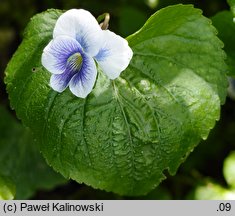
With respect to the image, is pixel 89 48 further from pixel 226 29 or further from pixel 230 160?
pixel 230 160

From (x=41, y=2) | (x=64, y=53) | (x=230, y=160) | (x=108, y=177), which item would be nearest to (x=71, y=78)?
(x=64, y=53)

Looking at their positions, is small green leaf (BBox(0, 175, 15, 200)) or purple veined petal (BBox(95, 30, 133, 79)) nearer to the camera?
purple veined petal (BBox(95, 30, 133, 79))

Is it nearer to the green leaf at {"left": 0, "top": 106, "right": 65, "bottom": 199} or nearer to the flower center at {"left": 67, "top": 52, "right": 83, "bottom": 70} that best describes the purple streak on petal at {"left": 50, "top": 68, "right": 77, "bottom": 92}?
the flower center at {"left": 67, "top": 52, "right": 83, "bottom": 70}

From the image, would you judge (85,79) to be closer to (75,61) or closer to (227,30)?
(75,61)

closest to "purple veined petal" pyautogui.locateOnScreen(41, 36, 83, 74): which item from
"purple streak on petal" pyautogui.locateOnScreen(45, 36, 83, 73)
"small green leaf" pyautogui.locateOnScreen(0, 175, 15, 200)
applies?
"purple streak on petal" pyautogui.locateOnScreen(45, 36, 83, 73)

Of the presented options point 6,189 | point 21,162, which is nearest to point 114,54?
point 6,189

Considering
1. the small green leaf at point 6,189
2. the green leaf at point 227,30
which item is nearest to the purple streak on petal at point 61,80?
the small green leaf at point 6,189
